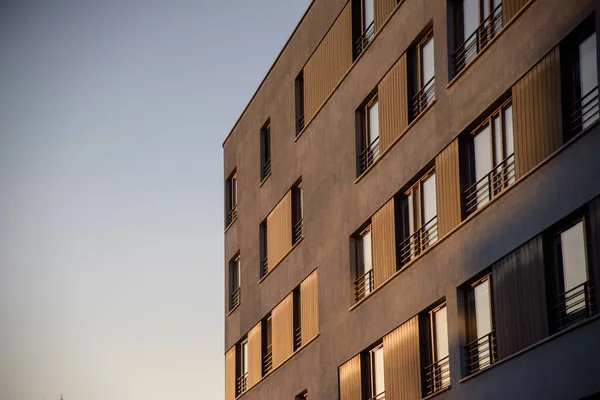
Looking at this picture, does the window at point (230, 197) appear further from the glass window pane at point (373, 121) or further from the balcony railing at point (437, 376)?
the balcony railing at point (437, 376)

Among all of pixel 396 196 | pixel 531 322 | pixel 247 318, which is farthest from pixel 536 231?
pixel 247 318

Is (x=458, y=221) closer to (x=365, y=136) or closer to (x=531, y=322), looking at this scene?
(x=531, y=322)

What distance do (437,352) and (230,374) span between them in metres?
18.0

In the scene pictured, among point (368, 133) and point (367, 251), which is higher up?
point (368, 133)

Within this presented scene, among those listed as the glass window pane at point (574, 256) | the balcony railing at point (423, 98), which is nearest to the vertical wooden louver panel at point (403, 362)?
the balcony railing at point (423, 98)

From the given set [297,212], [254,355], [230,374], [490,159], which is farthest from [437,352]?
[230,374]

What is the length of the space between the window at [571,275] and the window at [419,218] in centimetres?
574

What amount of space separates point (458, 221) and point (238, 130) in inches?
784

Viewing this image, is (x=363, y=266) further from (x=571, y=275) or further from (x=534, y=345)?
(x=571, y=275)

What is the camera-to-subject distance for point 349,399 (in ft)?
110

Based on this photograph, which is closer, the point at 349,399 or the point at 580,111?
the point at 580,111

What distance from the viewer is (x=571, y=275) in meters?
23.3

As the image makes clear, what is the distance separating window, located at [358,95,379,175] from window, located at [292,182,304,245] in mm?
5077

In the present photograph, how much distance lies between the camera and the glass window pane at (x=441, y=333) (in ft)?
93.0
